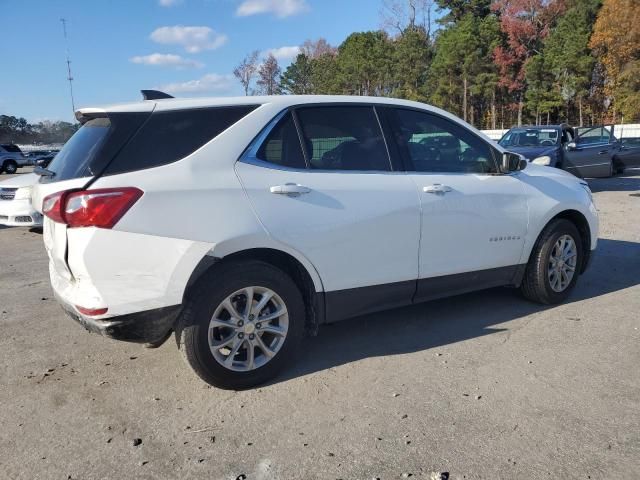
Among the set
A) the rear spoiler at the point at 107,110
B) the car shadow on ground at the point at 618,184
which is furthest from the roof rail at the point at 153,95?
the car shadow on ground at the point at 618,184

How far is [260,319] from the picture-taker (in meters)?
3.56

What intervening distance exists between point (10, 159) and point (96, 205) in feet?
124

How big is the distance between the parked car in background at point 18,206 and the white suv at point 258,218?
20.7 ft

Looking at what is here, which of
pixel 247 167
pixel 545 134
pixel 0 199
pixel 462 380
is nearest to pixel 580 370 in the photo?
pixel 462 380

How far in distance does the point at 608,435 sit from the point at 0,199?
9973 mm

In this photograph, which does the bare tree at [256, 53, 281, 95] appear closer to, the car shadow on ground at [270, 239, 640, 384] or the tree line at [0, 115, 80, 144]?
the tree line at [0, 115, 80, 144]

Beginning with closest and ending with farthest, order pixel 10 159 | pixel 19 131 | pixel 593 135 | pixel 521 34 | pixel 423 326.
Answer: pixel 423 326 < pixel 593 135 < pixel 10 159 < pixel 521 34 < pixel 19 131

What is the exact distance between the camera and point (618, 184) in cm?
1633

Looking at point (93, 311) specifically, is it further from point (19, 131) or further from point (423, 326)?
point (19, 131)

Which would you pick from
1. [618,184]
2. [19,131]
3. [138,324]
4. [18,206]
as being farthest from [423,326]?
[19,131]

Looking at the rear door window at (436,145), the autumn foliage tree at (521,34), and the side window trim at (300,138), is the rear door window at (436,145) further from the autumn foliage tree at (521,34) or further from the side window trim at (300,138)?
the autumn foliage tree at (521,34)

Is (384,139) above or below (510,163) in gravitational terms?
above

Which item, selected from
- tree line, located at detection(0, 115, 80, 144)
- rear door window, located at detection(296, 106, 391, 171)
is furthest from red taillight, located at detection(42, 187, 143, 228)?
tree line, located at detection(0, 115, 80, 144)

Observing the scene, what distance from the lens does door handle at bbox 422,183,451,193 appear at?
164 inches
